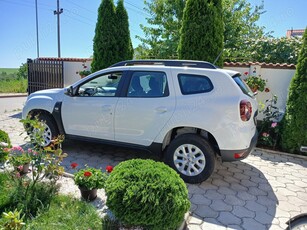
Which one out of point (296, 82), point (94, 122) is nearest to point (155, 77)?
point (94, 122)

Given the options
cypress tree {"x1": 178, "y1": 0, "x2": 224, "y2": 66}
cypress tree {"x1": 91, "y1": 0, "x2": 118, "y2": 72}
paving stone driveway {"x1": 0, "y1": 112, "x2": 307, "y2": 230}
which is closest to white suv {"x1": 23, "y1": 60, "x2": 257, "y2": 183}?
paving stone driveway {"x1": 0, "y1": 112, "x2": 307, "y2": 230}

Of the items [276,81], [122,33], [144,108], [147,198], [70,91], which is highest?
[122,33]

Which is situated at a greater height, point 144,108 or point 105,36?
point 105,36

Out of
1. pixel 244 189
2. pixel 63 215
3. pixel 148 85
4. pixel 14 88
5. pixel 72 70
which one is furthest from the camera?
pixel 14 88

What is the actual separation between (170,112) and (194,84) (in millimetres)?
552

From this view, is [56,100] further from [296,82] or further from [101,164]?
[296,82]

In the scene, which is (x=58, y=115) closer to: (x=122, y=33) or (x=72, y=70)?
(x=122, y=33)

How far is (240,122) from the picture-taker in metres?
3.39

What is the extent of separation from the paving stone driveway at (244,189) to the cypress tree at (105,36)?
11.8 ft

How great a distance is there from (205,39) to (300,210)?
4.54 metres

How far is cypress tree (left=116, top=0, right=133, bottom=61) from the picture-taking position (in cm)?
804

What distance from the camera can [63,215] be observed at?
2521 mm

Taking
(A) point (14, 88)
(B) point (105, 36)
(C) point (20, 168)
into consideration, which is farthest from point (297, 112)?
(A) point (14, 88)

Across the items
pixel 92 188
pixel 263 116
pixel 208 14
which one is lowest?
pixel 92 188
